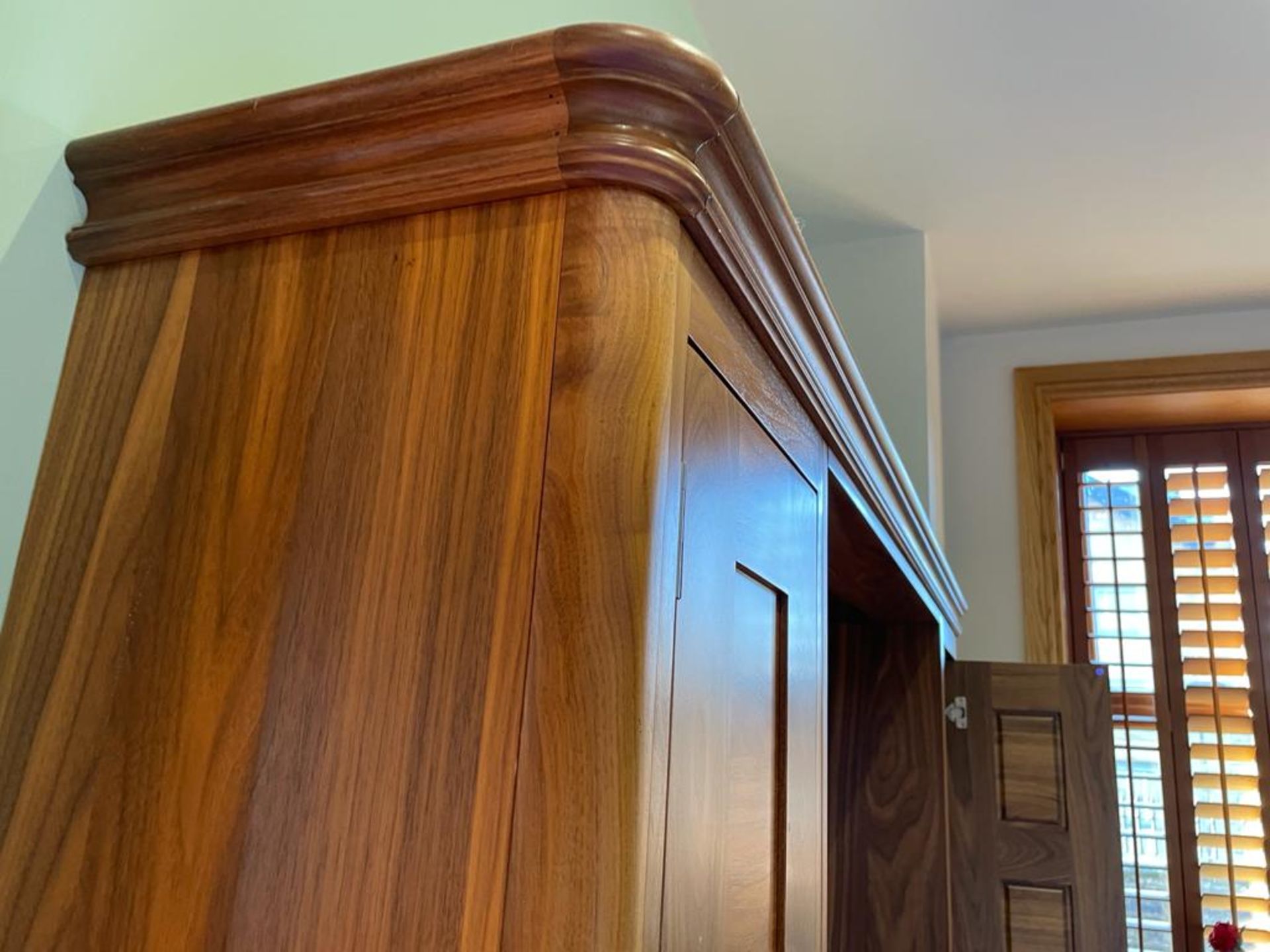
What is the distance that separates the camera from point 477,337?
45 cm

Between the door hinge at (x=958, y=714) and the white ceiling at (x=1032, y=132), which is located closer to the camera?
the white ceiling at (x=1032, y=132)

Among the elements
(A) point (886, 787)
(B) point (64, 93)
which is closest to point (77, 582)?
(B) point (64, 93)

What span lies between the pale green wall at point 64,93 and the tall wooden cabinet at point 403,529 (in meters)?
0.01

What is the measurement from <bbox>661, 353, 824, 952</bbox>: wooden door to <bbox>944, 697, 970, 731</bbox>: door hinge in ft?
3.92

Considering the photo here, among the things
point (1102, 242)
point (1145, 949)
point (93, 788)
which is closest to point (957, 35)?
point (1102, 242)

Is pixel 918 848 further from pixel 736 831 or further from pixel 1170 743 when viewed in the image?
pixel 736 831

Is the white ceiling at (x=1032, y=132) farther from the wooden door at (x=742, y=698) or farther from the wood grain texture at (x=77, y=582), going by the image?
the wood grain texture at (x=77, y=582)

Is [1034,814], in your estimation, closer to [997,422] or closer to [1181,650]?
[1181,650]

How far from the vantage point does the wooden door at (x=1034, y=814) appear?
1.72 metres

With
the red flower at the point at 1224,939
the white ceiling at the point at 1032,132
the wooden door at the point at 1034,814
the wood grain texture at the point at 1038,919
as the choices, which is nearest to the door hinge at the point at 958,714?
the wooden door at the point at 1034,814

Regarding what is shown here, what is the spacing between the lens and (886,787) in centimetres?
182

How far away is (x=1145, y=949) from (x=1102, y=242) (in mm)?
1637

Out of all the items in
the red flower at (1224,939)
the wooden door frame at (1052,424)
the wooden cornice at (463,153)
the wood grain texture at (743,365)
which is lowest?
the red flower at (1224,939)

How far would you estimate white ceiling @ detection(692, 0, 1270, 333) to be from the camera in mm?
1531
